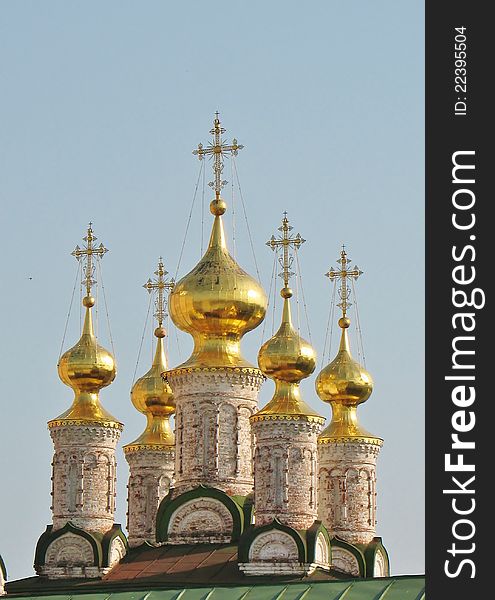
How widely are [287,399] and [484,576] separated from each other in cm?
2332

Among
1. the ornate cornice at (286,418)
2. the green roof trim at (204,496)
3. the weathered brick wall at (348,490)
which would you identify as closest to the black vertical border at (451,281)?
the ornate cornice at (286,418)

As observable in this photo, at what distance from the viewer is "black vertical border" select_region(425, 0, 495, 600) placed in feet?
66.3

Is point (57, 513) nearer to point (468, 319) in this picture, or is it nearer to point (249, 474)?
point (249, 474)

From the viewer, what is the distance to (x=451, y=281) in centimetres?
2058

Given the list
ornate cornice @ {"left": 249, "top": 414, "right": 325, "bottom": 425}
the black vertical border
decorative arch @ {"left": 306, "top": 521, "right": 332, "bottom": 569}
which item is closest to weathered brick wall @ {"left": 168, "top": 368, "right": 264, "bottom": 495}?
ornate cornice @ {"left": 249, "top": 414, "right": 325, "bottom": 425}

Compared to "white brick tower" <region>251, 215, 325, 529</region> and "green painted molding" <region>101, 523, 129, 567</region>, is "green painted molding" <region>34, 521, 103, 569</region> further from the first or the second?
"white brick tower" <region>251, 215, 325, 529</region>

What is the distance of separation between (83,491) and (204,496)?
3351 millimetres

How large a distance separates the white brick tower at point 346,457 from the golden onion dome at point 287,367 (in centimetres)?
407

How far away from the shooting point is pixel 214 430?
44312 mm

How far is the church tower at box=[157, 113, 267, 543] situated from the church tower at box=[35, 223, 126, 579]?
6.55ft

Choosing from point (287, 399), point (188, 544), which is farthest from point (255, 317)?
point (188, 544)

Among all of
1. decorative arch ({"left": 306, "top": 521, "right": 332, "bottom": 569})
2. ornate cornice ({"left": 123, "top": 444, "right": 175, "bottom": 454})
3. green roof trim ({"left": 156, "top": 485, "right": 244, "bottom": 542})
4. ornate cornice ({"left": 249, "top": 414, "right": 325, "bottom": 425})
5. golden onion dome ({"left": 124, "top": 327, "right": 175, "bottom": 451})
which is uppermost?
golden onion dome ({"left": 124, "top": 327, "right": 175, "bottom": 451})

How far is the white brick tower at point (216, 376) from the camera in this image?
145ft

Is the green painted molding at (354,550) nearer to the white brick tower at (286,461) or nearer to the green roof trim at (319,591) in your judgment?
the white brick tower at (286,461)
